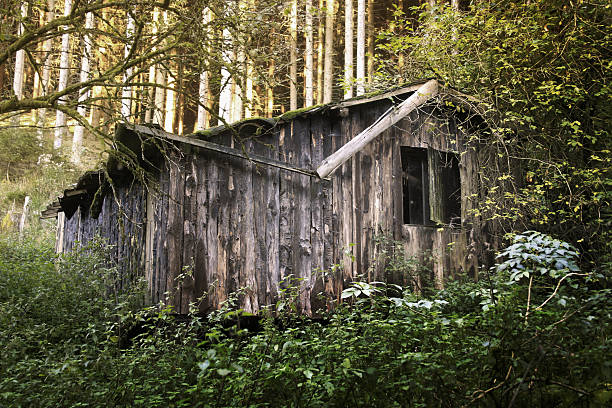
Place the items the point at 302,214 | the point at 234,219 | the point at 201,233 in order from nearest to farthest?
the point at 201,233
the point at 234,219
the point at 302,214

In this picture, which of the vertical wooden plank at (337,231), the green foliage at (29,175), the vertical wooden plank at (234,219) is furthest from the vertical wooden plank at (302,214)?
the green foliage at (29,175)

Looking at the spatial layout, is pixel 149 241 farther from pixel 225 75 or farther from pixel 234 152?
pixel 225 75

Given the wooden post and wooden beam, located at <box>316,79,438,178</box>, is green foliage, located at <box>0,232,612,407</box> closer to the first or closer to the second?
wooden beam, located at <box>316,79,438,178</box>

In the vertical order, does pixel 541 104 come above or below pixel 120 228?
above

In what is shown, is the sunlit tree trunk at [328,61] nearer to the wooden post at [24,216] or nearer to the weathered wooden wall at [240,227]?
the weathered wooden wall at [240,227]

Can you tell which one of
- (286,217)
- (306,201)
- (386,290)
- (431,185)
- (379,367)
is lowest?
(379,367)

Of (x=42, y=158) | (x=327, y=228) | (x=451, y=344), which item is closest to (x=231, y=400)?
(x=451, y=344)

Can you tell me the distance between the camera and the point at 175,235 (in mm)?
6969

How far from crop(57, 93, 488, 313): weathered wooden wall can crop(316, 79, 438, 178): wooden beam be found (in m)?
0.48

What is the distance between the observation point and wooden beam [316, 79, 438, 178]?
7.22 metres

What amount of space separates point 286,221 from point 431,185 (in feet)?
9.82

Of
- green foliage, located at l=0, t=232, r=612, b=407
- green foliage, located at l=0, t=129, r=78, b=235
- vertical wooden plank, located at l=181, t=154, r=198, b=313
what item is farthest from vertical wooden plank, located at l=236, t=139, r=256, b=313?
green foliage, located at l=0, t=129, r=78, b=235

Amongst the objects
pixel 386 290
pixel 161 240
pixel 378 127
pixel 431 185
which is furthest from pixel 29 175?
pixel 386 290

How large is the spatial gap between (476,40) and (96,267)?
8305 millimetres
